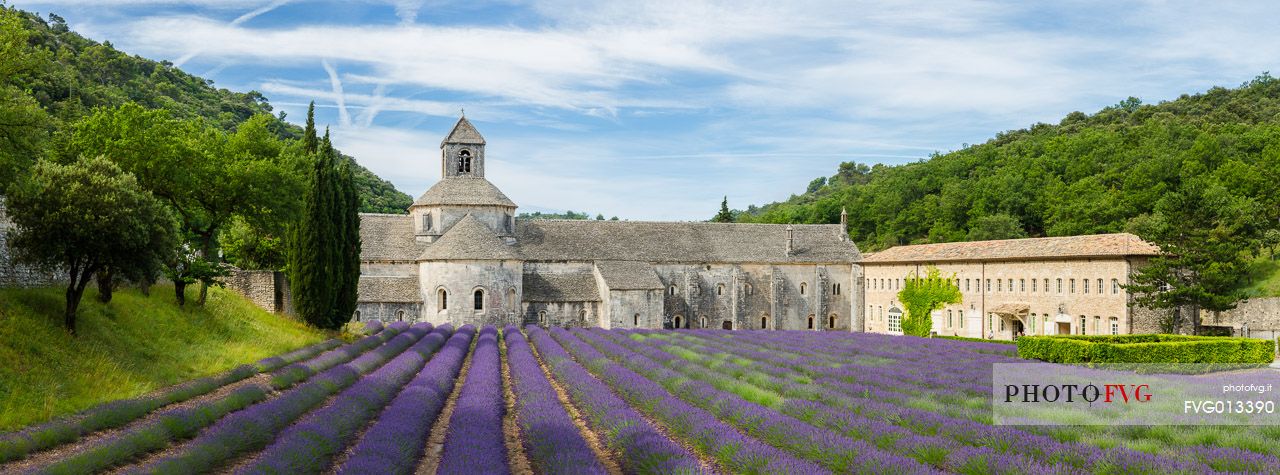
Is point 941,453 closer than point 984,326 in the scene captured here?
Yes

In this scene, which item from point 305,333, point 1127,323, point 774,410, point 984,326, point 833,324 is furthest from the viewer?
point 833,324

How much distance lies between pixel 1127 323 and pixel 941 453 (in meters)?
30.5

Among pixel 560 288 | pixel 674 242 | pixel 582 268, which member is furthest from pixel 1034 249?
pixel 560 288

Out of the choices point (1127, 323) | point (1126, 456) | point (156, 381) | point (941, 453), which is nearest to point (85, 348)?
point (156, 381)

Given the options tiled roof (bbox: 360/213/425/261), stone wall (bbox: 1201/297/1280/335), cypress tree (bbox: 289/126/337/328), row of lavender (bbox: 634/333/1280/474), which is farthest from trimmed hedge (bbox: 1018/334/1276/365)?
tiled roof (bbox: 360/213/425/261)

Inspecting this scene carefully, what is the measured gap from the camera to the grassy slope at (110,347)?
15.0m

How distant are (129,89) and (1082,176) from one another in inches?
3676

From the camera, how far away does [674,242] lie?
2206 inches

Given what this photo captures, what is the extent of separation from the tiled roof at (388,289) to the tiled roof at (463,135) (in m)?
10.1

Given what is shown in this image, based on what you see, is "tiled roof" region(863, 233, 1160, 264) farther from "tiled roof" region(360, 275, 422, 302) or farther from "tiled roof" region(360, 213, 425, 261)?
"tiled roof" region(360, 213, 425, 261)

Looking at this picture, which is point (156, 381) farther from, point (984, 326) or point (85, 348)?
point (984, 326)

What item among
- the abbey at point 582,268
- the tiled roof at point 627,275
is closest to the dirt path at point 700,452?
the abbey at point 582,268

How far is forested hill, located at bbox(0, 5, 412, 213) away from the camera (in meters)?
67.0

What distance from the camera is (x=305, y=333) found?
29.5m
